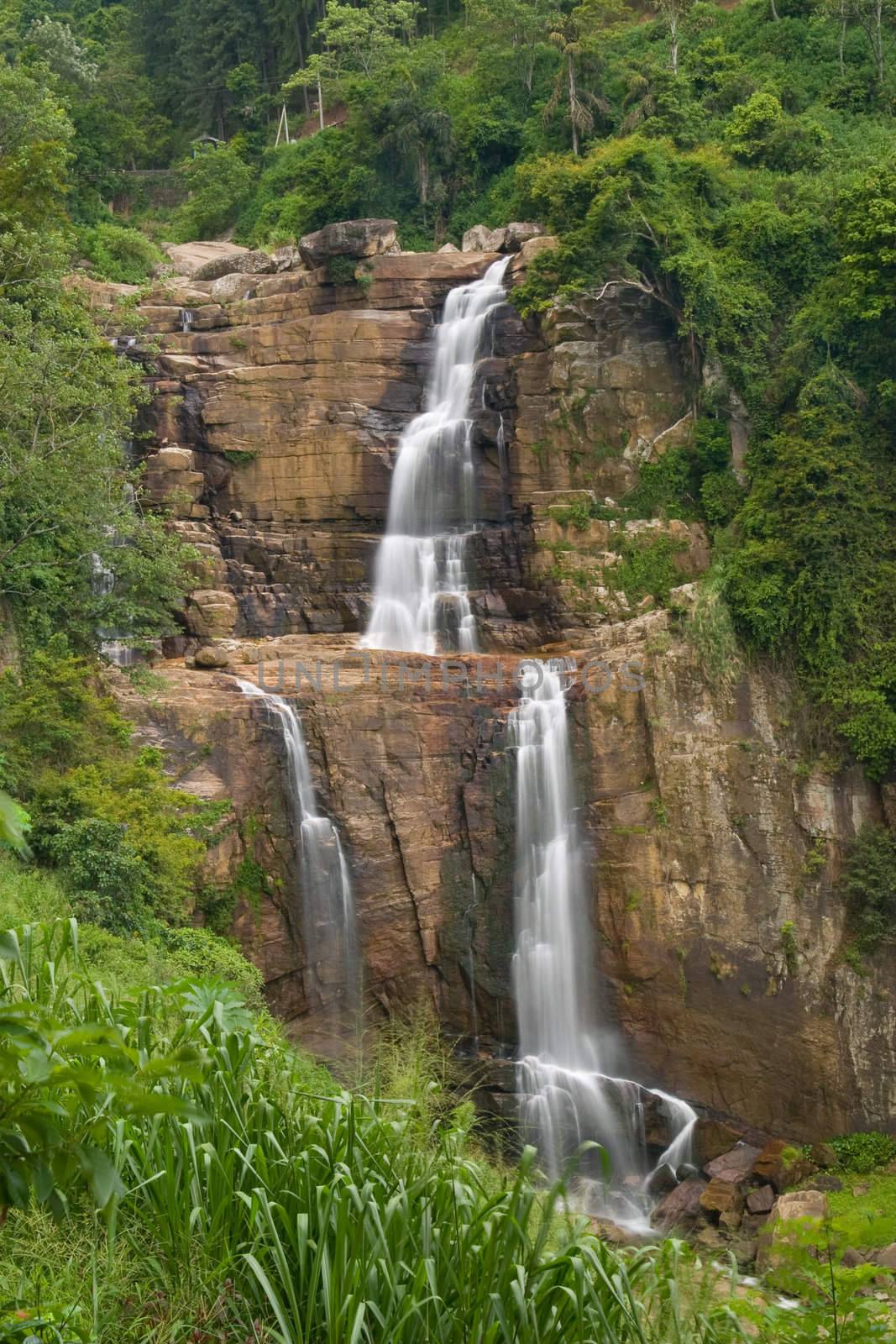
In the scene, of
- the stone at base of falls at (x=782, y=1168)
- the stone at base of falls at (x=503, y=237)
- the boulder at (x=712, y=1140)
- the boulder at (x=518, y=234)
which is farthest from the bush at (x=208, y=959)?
the boulder at (x=518, y=234)

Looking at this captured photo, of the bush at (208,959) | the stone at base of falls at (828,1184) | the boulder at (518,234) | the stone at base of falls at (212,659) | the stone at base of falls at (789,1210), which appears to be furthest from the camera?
the boulder at (518,234)

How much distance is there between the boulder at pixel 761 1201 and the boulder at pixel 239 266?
2144 centimetres

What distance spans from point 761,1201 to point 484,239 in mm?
19690

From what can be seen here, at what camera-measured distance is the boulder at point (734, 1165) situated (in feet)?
49.1

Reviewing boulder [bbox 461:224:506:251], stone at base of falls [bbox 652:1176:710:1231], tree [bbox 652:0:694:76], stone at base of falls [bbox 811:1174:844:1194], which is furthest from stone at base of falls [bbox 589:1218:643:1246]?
tree [bbox 652:0:694:76]

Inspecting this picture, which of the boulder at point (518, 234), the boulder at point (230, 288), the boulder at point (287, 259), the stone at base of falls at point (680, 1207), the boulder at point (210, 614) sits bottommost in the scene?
the stone at base of falls at point (680, 1207)

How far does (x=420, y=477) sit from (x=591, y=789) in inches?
289

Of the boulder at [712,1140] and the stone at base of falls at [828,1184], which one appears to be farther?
the boulder at [712,1140]

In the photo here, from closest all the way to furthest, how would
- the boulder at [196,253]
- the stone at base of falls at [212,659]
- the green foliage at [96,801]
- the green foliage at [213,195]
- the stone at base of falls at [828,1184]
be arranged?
the green foliage at [96,801] < the stone at base of falls at [828,1184] < the stone at base of falls at [212,659] < the boulder at [196,253] < the green foliage at [213,195]

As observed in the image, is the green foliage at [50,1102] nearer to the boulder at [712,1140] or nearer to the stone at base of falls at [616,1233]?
the stone at base of falls at [616,1233]

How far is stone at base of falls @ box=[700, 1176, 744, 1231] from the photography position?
14.2 meters

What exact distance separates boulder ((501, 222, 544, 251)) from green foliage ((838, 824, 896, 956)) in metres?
14.5

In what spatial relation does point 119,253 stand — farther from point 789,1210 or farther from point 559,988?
point 789,1210

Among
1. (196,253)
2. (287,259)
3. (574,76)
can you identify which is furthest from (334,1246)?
(196,253)
